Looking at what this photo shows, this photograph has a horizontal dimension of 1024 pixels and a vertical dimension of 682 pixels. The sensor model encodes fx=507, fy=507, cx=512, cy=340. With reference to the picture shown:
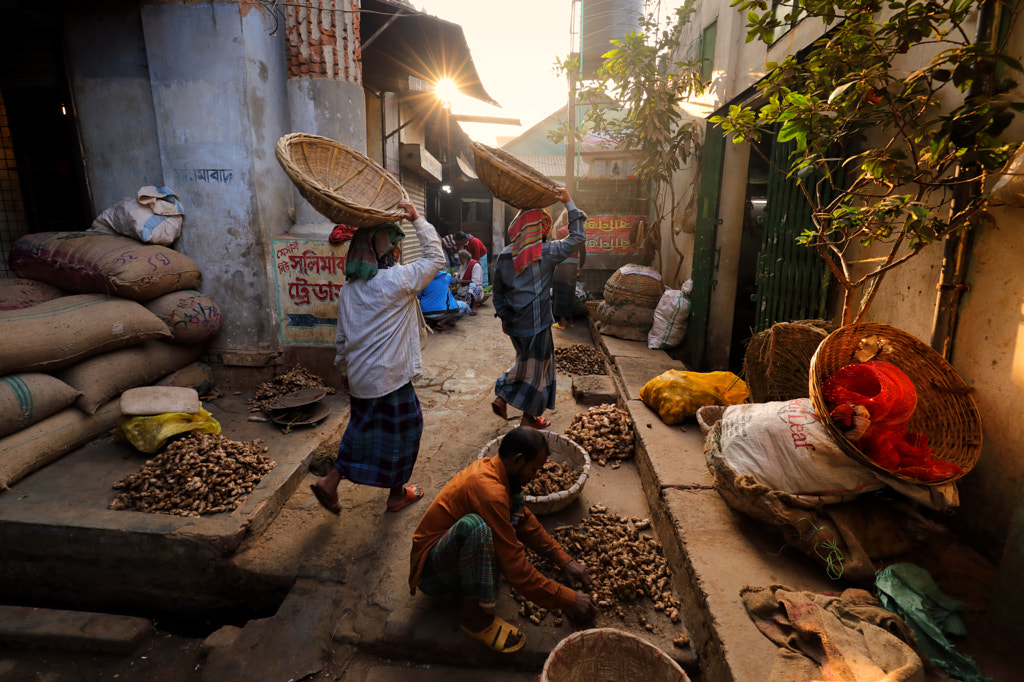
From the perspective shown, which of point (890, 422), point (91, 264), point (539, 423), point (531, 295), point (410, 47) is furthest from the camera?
point (410, 47)

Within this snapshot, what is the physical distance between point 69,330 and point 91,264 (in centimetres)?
80

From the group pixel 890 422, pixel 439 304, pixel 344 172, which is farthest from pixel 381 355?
pixel 439 304

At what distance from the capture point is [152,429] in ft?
11.5

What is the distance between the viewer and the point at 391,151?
1036 centimetres

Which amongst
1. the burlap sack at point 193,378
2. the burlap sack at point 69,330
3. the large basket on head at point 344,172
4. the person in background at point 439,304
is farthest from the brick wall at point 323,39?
the person in background at point 439,304

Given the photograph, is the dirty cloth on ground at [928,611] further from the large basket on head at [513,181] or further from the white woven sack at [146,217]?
the white woven sack at [146,217]

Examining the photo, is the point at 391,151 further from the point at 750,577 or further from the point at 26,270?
the point at 750,577

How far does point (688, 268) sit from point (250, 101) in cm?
534

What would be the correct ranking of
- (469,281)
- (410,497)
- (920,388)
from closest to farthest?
(920,388)
(410,497)
(469,281)

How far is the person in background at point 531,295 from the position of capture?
393 cm

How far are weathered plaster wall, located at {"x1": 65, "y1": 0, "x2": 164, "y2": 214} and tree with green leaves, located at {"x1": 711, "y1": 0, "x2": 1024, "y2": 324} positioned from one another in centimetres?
506

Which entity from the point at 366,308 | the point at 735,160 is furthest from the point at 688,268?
the point at 366,308

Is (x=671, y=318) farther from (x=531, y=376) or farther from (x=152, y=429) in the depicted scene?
(x=152, y=429)

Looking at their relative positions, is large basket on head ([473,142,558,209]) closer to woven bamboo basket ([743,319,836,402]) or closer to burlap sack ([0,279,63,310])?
woven bamboo basket ([743,319,836,402])
